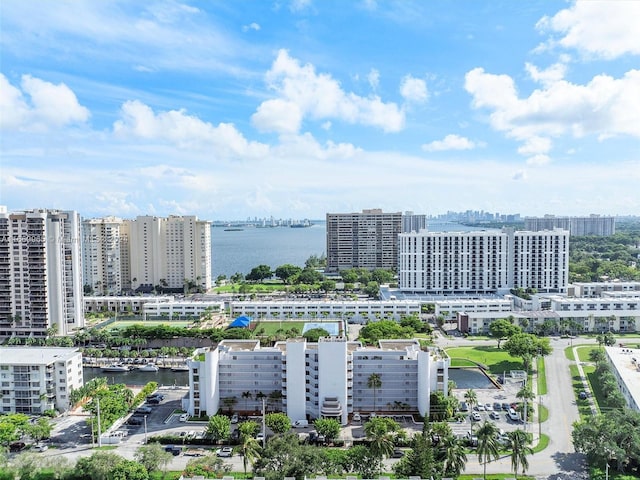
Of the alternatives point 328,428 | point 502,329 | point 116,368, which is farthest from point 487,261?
point 116,368

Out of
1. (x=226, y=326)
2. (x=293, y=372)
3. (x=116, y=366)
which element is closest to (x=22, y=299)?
(x=116, y=366)

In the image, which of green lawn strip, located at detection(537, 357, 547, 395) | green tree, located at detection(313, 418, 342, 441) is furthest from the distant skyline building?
green tree, located at detection(313, 418, 342, 441)

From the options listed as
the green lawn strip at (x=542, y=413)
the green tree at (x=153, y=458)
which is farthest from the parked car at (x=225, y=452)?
the green lawn strip at (x=542, y=413)

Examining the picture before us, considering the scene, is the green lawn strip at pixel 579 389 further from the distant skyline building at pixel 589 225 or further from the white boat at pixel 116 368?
the distant skyline building at pixel 589 225

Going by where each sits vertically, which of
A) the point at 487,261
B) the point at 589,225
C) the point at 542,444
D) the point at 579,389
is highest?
the point at 589,225

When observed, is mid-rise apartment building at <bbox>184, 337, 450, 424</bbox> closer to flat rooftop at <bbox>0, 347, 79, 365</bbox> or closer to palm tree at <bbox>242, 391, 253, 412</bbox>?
palm tree at <bbox>242, 391, 253, 412</bbox>

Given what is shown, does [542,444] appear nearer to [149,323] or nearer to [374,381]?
[374,381]

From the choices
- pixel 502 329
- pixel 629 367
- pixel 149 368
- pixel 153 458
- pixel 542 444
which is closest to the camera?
pixel 153 458
